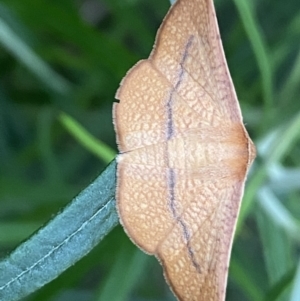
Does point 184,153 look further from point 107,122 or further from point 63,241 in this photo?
point 107,122

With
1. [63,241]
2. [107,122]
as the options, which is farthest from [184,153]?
[107,122]

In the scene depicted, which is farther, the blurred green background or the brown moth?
the blurred green background

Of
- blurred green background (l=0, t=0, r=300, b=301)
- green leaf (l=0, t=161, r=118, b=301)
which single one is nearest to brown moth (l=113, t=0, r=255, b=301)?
green leaf (l=0, t=161, r=118, b=301)

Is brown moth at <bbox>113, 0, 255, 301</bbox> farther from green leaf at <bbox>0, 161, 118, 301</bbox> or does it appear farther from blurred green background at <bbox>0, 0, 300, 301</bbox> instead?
blurred green background at <bbox>0, 0, 300, 301</bbox>

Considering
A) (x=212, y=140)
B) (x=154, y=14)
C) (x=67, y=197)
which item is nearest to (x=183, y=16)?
(x=212, y=140)

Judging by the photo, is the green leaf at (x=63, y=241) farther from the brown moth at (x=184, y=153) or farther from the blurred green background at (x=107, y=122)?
the blurred green background at (x=107, y=122)

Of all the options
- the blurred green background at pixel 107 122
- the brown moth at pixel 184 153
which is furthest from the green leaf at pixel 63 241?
the blurred green background at pixel 107 122

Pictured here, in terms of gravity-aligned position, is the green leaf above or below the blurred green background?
above
